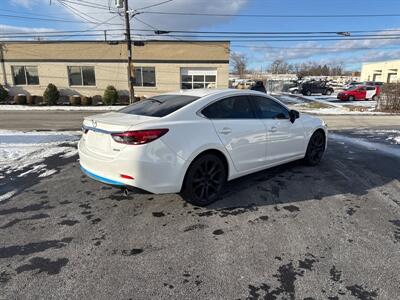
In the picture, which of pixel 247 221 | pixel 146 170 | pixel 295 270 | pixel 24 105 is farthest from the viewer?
pixel 24 105

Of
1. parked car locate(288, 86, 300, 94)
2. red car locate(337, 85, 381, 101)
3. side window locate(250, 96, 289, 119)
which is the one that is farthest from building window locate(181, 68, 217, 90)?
side window locate(250, 96, 289, 119)

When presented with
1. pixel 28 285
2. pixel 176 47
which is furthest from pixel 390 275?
pixel 176 47

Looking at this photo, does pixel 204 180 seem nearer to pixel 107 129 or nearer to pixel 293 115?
pixel 107 129

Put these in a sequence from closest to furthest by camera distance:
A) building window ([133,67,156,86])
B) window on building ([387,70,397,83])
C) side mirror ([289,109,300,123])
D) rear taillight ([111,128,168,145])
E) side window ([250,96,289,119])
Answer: rear taillight ([111,128,168,145]) < side window ([250,96,289,119]) < side mirror ([289,109,300,123]) < building window ([133,67,156,86]) < window on building ([387,70,397,83])

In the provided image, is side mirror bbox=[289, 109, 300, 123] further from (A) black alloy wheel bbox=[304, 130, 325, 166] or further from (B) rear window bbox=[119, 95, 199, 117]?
(B) rear window bbox=[119, 95, 199, 117]

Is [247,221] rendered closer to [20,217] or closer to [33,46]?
[20,217]

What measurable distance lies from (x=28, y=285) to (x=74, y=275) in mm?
358

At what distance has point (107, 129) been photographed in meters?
3.63

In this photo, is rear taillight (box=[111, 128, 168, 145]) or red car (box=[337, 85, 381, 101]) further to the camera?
red car (box=[337, 85, 381, 101])

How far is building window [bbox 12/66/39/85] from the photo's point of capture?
25.6 metres

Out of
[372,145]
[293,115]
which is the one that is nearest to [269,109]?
[293,115]

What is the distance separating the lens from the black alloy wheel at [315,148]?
5857mm

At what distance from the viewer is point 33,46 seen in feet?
82.1

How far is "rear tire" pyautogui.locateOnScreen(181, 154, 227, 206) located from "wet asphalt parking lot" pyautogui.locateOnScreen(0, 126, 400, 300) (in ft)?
0.51
